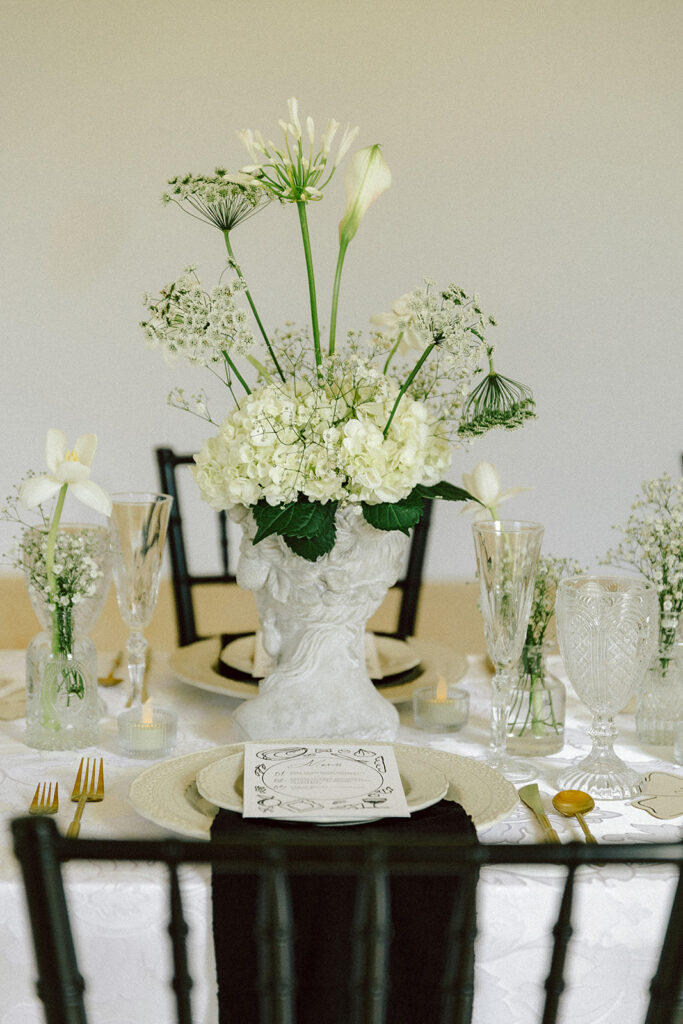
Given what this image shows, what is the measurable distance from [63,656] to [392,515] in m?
0.43

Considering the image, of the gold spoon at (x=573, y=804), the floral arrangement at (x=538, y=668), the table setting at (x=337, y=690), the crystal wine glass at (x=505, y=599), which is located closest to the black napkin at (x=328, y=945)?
the table setting at (x=337, y=690)

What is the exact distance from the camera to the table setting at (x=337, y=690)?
0.90 metres

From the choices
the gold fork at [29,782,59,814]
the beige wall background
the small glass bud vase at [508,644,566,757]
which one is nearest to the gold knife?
the small glass bud vase at [508,644,566,757]

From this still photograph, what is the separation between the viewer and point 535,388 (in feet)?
11.8

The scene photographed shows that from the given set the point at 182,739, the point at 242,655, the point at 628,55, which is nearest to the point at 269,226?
the point at 628,55

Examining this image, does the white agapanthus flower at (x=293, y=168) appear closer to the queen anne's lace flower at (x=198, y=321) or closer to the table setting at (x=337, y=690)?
the table setting at (x=337, y=690)

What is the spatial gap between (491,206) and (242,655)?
7.87ft

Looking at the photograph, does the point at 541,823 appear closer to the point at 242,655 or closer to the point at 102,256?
the point at 242,655

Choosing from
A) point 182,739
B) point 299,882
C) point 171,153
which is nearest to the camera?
point 299,882

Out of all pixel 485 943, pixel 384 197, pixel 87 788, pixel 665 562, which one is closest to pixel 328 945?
pixel 485 943

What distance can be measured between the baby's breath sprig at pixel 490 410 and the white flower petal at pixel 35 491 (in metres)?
0.49

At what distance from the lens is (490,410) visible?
122 centimetres

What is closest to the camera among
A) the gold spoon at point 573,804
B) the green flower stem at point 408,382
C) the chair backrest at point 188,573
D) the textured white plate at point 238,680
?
the gold spoon at point 573,804

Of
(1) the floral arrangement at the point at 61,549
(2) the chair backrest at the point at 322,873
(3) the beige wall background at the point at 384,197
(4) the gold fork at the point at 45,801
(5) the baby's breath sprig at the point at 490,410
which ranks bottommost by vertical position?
(4) the gold fork at the point at 45,801
